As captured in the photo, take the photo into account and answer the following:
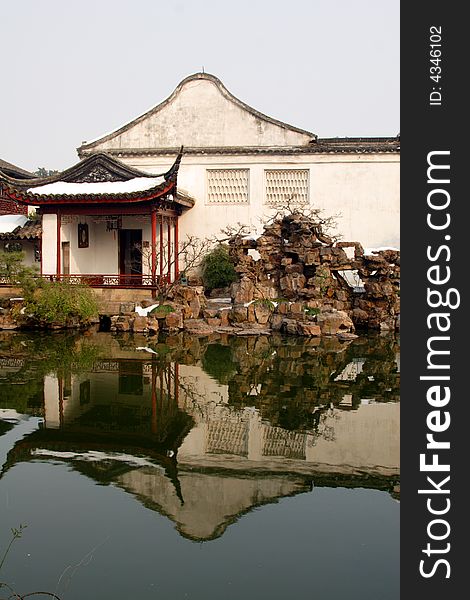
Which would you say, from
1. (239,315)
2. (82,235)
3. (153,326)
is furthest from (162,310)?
(82,235)

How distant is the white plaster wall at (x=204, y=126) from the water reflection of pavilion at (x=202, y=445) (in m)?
13.2

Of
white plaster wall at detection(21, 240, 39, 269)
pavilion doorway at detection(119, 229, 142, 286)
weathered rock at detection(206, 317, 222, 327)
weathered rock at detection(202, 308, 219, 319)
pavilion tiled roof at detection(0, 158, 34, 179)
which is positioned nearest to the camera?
weathered rock at detection(206, 317, 222, 327)

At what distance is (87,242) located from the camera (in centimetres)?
2141

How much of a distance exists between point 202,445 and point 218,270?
43.4 ft

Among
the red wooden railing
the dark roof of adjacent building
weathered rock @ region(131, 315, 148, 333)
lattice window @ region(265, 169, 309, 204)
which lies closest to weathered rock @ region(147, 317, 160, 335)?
weathered rock @ region(131, 315, 148, 333)

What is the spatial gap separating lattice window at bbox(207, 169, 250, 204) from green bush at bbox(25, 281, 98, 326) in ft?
23.6

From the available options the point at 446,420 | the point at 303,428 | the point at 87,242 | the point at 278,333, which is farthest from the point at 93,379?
the point at 87,242

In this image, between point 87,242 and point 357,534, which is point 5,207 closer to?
point 87,242

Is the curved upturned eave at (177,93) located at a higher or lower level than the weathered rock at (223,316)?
higher

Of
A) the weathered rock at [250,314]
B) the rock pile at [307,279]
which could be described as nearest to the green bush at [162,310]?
the rock pile at [307,279]

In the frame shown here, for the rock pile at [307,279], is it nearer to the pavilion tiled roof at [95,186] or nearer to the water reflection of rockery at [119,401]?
the pavilion tiled roof at [95,186]

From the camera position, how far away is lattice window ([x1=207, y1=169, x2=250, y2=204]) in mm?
23031

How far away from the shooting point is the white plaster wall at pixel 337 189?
22.7 metres

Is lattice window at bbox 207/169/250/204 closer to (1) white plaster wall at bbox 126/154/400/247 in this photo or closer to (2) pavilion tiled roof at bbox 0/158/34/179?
(1) white plaster wall at bbox 126/154/400/247
